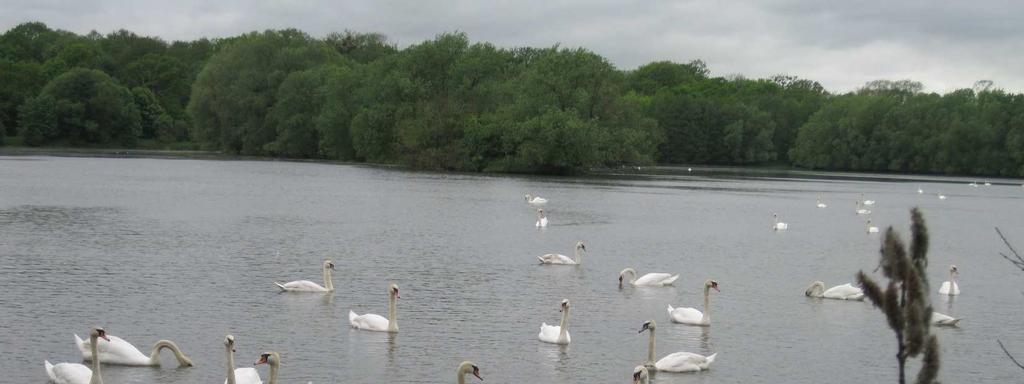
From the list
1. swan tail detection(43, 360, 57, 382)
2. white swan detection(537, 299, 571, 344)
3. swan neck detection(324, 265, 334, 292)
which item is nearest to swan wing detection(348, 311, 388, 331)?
white swan detection(537, 299, 571, 344)

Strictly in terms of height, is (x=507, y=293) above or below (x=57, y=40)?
below

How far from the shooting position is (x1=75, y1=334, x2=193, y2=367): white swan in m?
16.8

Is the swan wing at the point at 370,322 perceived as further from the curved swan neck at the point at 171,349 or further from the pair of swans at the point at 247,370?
the pair of swans at the point at 247,370

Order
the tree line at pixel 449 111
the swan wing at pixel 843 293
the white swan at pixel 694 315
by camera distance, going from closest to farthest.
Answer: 1. the white swan at pixel 694 315
2. the swan wing at pixel 843 293
3. the tree line at pixel 449 111

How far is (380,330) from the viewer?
20.3 meters

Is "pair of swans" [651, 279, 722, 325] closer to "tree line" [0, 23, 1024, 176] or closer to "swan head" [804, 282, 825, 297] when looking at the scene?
"swan head" [804, 282, 825, 297]

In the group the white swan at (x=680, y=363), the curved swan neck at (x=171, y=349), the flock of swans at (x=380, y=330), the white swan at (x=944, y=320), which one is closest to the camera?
the flock of swans at (x=380, y=330)

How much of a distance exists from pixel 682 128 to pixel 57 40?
3480 inches

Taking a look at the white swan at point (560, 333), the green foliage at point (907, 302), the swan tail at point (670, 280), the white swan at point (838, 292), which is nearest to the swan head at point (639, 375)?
the white swan at point (560, 333)

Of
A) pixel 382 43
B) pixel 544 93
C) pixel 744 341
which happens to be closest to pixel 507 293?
pixel 744 341

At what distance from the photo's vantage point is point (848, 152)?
14050 centimetres

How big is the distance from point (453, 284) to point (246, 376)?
11240 millimetres

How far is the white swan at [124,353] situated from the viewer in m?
16.8

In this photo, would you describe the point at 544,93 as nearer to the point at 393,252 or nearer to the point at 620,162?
the point at 620,162
